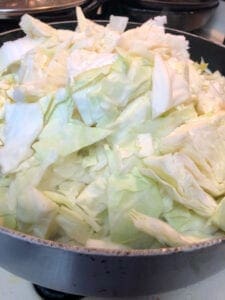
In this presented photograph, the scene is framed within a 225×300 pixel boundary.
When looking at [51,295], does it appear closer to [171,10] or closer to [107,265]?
[107,265]

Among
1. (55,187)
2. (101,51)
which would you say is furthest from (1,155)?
(101,51)

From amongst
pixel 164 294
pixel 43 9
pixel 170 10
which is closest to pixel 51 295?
pixel 164 294

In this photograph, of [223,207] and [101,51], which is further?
[101,51]

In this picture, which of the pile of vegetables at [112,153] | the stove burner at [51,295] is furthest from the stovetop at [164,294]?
the pile of vegetables at [112,153]

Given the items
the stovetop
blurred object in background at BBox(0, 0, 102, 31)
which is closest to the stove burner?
the stovetop

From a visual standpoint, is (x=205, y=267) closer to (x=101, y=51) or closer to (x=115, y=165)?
(x=115, y=165)

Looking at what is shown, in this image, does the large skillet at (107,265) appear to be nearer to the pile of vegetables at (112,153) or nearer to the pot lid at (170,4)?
the pile of vegetables at (112,153)
